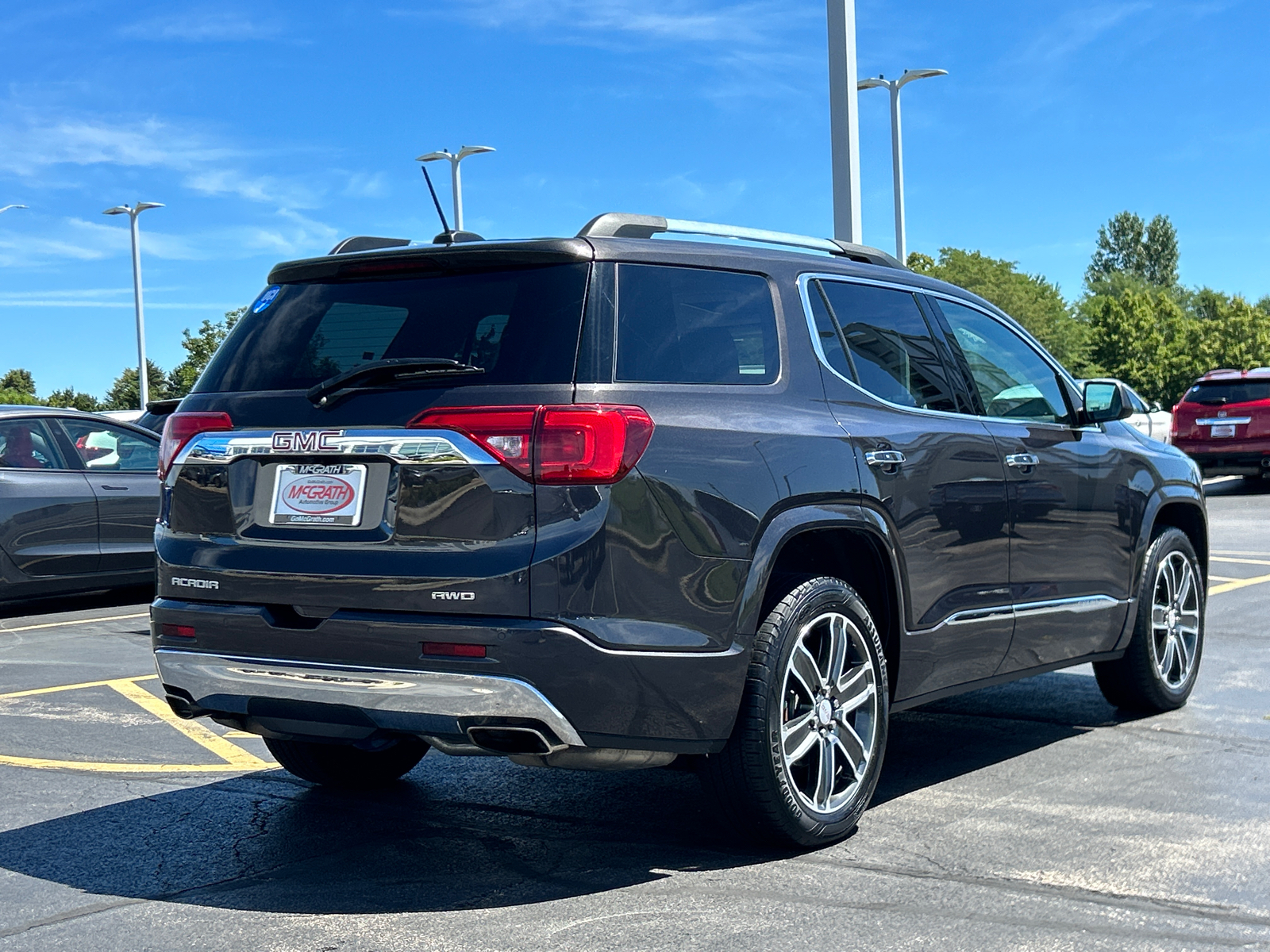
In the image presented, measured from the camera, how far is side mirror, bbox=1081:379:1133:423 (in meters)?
6.38

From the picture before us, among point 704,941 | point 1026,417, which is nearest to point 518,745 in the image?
point 704,941

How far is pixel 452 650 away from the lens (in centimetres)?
410

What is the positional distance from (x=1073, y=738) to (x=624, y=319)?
10.3 ft

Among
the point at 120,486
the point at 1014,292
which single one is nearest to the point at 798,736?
the point at 120,486

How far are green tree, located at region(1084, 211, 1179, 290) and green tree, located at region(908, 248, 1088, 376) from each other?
57685 mm

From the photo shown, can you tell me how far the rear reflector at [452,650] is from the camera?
13.4ft

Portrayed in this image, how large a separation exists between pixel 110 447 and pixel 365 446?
8.48 metres

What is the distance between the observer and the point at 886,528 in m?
Result: 4.96

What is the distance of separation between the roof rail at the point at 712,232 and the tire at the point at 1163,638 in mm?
1956

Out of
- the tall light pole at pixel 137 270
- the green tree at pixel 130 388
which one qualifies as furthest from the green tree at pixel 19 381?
the tall light pole at pixel 137 270

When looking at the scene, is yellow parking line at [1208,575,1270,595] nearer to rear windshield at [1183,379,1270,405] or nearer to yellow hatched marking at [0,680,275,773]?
yellow hatched marking at [0,680,275,773]

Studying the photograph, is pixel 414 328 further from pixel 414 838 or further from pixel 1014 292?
pixel 1014 292

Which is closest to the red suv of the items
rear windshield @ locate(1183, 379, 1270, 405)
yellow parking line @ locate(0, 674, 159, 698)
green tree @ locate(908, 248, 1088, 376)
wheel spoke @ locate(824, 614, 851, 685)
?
rear windshield @ locate(1183, 379, 1270, 405)

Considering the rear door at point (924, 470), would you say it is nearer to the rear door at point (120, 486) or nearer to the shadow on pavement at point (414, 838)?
the shadow on pavement at point (414, 838)
